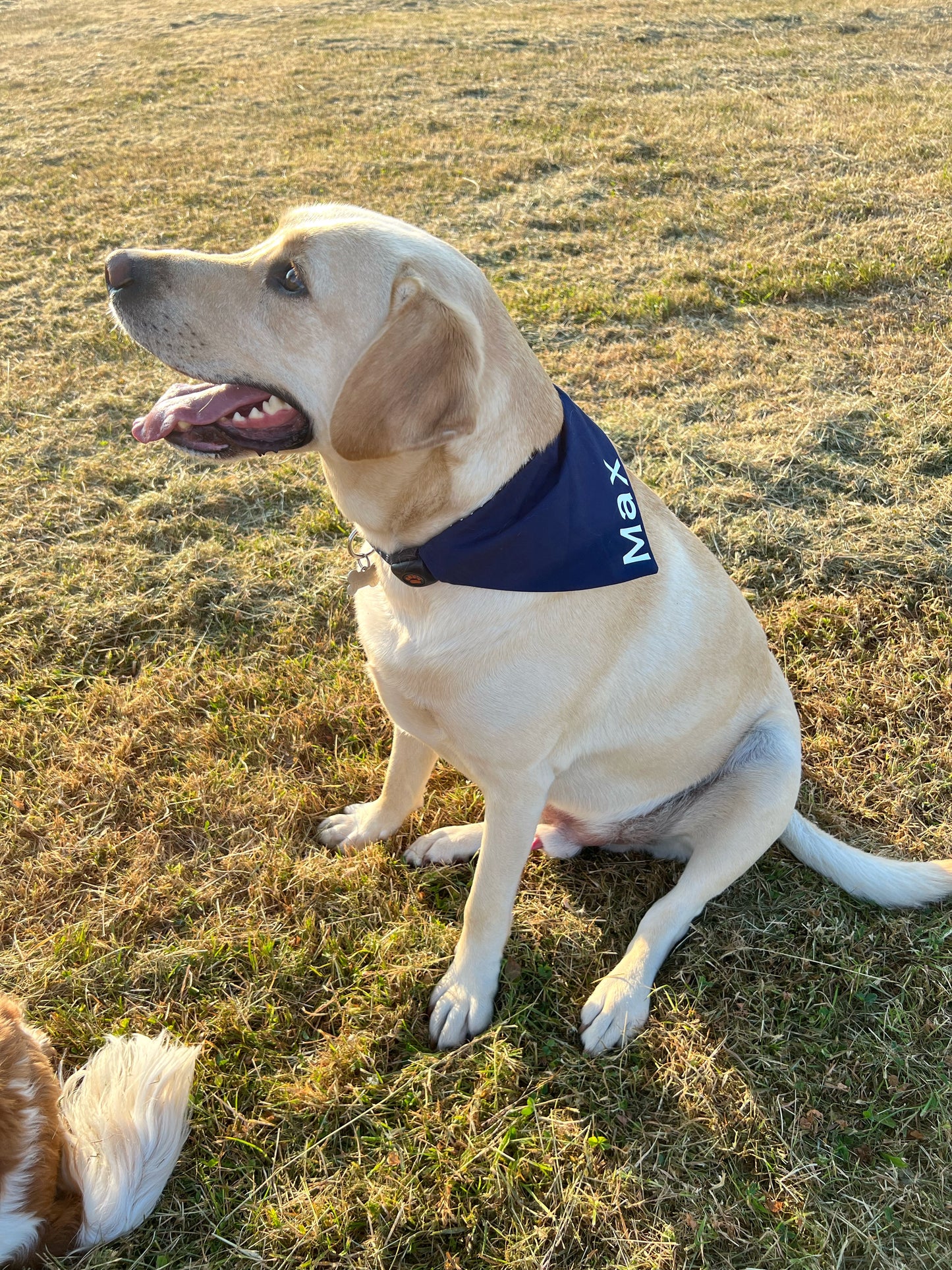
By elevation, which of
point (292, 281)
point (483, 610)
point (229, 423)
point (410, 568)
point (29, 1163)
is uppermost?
point (292, 281)

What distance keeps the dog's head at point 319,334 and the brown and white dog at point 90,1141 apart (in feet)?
4.98

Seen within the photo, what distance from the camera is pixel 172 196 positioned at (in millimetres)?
7852

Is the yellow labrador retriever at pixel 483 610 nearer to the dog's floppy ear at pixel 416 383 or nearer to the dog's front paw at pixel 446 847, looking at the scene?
the dog's floppy ear at pixel 416 383

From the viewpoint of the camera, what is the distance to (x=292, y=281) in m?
2.00

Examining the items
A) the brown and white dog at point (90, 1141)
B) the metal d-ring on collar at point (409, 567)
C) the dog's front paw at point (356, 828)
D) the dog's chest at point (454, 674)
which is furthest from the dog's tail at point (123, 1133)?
the metal d-ring on collar at point (409, 567)

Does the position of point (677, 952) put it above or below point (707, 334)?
below

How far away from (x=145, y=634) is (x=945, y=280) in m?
5.70

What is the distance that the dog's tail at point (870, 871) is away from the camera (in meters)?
2.51

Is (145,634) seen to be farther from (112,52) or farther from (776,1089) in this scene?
(112,52)

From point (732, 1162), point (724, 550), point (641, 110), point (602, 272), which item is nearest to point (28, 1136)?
point (732, 1162)

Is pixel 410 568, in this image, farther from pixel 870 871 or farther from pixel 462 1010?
pixel 870 871

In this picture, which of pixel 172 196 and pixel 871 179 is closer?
pixel 871 179

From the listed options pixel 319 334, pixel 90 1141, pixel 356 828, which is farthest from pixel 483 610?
pixel 90 1141

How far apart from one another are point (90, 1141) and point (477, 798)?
1525 millimetres
